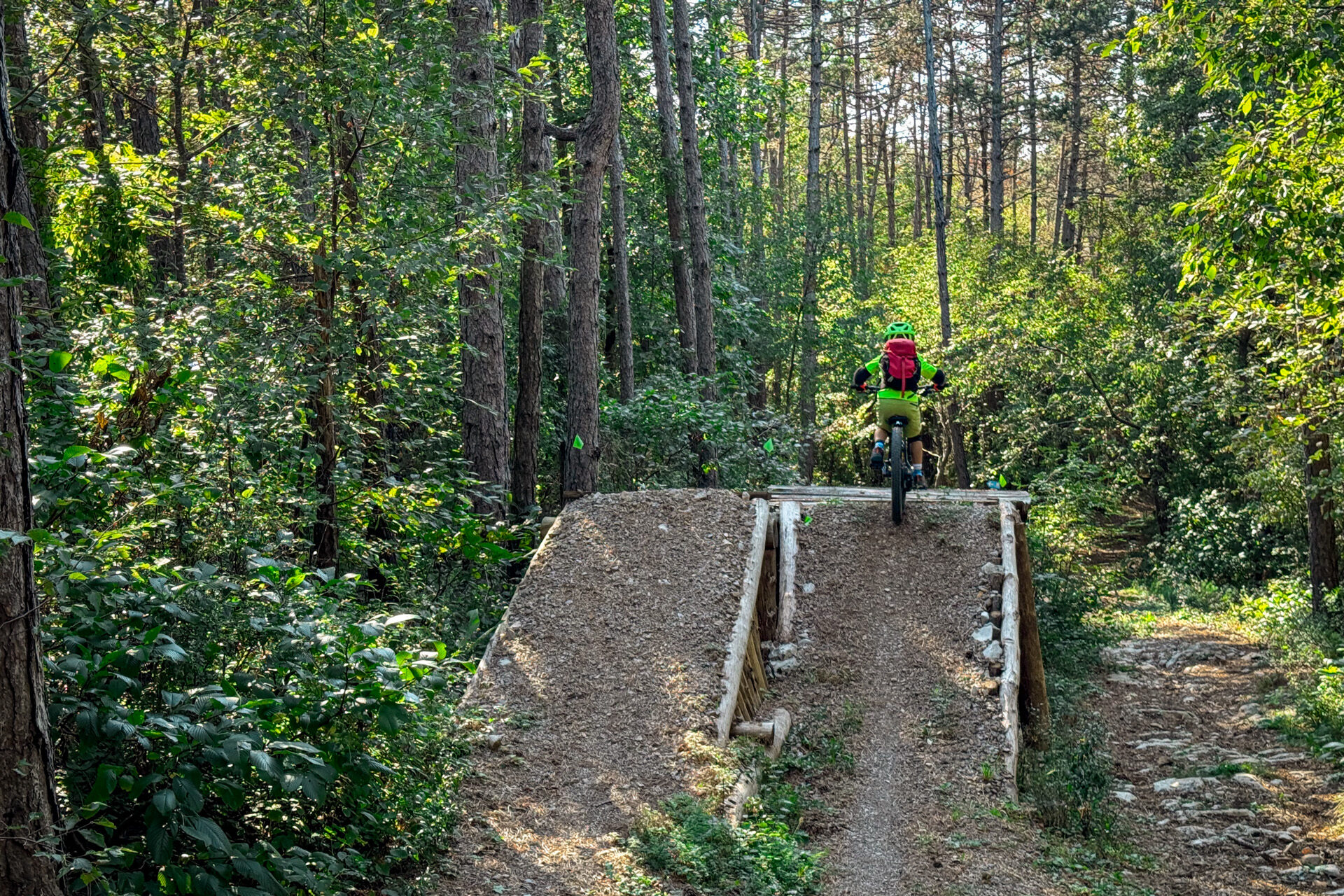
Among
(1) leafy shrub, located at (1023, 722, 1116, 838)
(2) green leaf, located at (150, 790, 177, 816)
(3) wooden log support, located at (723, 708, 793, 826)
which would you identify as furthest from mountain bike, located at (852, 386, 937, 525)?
(2) green leaf, located at (150, 790, 177, 816)

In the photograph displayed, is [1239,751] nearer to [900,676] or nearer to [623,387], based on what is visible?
[900,676]

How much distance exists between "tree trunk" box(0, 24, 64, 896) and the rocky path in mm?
6484

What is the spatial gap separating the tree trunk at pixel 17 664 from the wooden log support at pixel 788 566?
700 cm

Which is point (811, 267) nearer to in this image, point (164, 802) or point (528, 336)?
point (528, 336)

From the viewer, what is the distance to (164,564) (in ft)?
14.1

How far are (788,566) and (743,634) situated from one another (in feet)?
6.53

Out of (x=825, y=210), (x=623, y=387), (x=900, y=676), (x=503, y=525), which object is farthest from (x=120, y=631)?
(x=825, y=210)

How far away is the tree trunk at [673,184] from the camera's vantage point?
17766mm

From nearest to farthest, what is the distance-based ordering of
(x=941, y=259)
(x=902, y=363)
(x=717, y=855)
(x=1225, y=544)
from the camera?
(x=717, y=855)
(x=902, y=363)
(x=1225, y=544)
(x=941, y=259)

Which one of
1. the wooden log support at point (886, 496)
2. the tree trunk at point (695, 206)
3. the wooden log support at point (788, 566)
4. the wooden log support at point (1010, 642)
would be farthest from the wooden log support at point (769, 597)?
the tree trunk at point (695, 206)

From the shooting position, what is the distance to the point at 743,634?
330 inches

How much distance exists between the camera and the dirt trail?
6.53 m

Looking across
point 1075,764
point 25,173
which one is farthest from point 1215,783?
point 25,173

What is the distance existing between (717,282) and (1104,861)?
15517 millimetres
